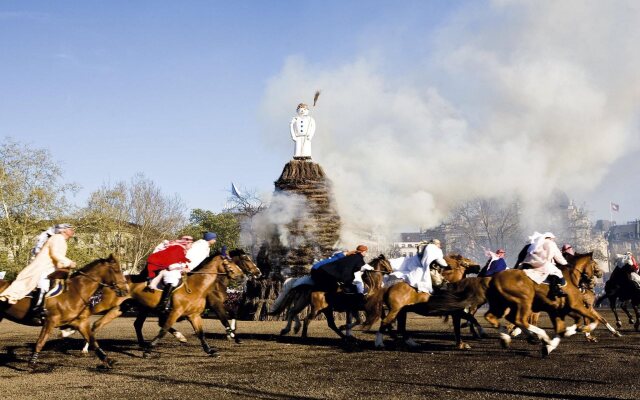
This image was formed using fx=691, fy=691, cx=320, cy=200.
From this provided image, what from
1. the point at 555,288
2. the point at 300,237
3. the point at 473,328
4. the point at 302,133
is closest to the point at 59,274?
the point at 555,288

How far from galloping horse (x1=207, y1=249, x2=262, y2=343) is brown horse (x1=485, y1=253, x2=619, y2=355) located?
225 inches

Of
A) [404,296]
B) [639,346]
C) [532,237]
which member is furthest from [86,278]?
[639,346]

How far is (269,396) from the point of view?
996 centimetres

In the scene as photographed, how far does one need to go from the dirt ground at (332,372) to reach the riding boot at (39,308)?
1.04 meters

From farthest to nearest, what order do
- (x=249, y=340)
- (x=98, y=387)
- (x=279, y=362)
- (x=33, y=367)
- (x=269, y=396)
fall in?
(x=249, y=340)
(x=279, y=362)
(x=33, y=367)
(x=98, y=387)
(x=269, y=396)

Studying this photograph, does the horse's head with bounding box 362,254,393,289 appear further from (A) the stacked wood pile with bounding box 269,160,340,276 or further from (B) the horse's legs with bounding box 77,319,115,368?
(A) the stacked wood pile with bounding box 269,160,340,276

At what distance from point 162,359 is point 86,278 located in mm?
2416

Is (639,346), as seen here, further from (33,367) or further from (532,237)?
(33,367)

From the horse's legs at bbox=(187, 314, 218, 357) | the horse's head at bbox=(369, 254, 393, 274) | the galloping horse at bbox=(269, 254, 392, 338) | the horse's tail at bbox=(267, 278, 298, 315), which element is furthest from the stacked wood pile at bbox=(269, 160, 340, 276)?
the horse's legs at bbox=(187, 314, 218, 357)

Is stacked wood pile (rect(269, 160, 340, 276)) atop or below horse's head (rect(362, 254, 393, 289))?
atop

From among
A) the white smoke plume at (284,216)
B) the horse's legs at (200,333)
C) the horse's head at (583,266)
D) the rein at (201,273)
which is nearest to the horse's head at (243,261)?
the rein at (201,273)

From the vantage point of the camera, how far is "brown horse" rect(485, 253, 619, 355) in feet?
48.0

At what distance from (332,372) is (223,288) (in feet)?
23.3

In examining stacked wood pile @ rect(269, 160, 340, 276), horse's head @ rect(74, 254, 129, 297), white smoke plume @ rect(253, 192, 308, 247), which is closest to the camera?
horse's head @ rect(74, 254, 129, 297)
